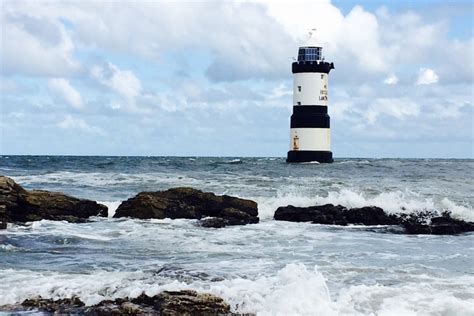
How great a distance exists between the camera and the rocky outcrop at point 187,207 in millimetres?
15938

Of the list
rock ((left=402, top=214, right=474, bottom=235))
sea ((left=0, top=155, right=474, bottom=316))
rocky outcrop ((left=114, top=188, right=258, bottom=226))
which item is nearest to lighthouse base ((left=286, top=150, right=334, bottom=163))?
sea ((left=0, top=155, right=474, bottom=316))

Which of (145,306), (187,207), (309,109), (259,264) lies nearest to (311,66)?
(309,109)

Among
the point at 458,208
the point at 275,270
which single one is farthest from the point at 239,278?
the point at 458,208

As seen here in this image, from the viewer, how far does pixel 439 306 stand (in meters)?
7.90

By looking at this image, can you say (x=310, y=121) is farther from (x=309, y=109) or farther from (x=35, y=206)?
(x=35, y=206)

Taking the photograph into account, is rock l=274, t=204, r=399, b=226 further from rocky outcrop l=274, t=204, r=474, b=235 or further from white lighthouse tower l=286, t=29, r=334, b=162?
white lighthouse tower l=286, t=29, r=334, b=162

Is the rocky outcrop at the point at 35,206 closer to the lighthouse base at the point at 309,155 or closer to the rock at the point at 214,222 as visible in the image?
the rock at the point at 214,222

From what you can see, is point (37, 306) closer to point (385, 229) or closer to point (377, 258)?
point (377, 258)

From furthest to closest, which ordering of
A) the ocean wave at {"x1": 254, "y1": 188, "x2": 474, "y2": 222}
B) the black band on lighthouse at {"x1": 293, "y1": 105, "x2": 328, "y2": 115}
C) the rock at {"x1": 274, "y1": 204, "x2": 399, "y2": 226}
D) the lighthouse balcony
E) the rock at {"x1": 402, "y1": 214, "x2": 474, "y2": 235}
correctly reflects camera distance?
the lighthouse balcony
the black band on lighthouse at {"x1": 293, "y1": 105, "x2": 328, "y2": 115}
the ocean wave at {"x1": 254, "y1": 188, "x2": 474, "y2": 222}
the rock at {"x1": 274, "y1": 204, "x2": 399, "y2": 226}
the rock at {"x1": 402, "y1": 214, "x2": 474, "y2": 235}

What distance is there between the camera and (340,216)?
16219mm

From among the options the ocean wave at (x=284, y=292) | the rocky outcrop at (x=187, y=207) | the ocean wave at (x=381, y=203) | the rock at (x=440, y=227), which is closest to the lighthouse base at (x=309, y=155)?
the ocean wave at (x=381, y=203)

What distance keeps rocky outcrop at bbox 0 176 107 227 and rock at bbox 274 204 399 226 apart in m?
4.58

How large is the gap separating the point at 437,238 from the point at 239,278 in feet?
20.5

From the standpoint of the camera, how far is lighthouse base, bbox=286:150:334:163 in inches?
1266
